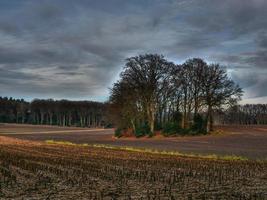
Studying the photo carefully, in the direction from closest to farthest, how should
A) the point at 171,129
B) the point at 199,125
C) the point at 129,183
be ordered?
the point at 129,183 < the point at 171,129 < the point at 199,125

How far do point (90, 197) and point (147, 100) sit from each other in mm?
80724

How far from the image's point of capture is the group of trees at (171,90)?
93562 millimetres

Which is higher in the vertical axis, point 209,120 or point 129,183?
point 209,120

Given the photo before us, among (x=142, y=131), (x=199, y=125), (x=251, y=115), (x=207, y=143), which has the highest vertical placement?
(x=251, y=115)

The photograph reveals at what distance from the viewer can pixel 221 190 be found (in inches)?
706

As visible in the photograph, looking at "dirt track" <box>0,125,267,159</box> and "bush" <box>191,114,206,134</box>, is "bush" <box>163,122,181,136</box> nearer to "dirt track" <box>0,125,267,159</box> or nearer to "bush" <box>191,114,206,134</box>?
"bush" <box>191,114,206,134</box>

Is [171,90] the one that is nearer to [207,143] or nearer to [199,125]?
[199,125]

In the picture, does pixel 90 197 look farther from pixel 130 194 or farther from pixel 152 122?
pixel 152 122

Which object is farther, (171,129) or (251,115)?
(251,115)

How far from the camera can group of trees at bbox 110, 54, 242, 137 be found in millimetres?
93562

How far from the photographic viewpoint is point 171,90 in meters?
96.7

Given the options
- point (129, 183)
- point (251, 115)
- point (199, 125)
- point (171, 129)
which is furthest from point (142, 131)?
point (251, 115)

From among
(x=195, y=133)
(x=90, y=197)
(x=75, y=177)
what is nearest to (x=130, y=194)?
(x=90, y=197)

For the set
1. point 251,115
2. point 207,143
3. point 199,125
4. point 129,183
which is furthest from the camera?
point 251,115
